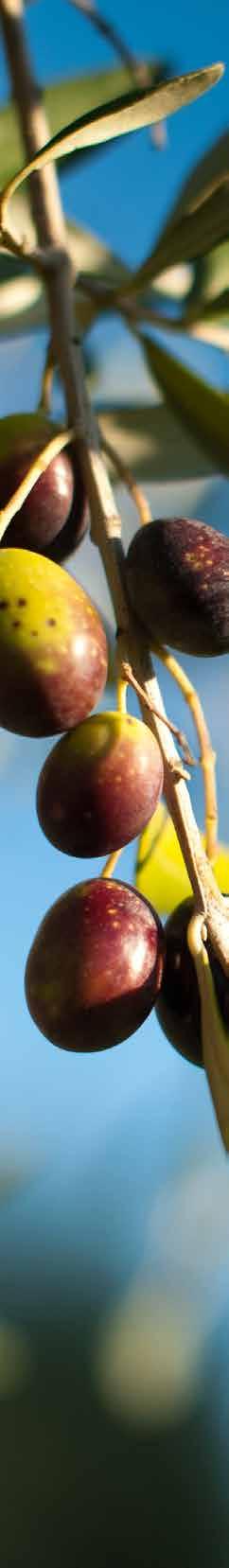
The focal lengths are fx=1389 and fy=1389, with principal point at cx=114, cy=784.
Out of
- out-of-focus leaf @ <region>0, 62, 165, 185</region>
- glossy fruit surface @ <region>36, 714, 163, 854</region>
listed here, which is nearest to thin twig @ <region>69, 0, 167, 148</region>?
out-of-focus leaf @ <region>0, 62, 165, 185</region>

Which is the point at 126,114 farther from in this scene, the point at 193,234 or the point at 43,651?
the point at 43,651

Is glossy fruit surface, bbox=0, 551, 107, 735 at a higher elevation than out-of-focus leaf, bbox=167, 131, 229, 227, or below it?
below

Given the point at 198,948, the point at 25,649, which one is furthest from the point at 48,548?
the point at 198,948

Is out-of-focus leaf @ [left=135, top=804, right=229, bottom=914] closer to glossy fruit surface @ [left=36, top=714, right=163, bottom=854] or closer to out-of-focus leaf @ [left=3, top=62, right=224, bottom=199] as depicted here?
glossy fruit surface @ [left=36, top=714, right=163, bottom=854]

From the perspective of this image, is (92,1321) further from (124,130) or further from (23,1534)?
(124,130)

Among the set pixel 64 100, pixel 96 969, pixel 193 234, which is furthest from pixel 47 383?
pixel 64 100

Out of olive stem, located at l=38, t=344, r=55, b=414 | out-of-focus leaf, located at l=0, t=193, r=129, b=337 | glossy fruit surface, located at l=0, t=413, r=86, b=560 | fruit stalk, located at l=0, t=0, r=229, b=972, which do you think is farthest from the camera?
out-of-focus leaf, located at l=0, t=193, r=129, b=337

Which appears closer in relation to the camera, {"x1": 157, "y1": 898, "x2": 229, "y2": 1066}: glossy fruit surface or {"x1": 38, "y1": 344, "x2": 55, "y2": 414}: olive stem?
{"x1": 157, "y1": 898, "x2": 229, "y2": 1066}: glossy fruit surface

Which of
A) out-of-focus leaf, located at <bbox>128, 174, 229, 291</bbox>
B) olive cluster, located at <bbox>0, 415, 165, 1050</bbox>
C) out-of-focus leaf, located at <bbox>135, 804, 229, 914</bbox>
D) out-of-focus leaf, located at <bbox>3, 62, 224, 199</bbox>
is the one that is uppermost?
out-of-focus leaf, located at <bbox>3, 62, 224, 199</bbox>
